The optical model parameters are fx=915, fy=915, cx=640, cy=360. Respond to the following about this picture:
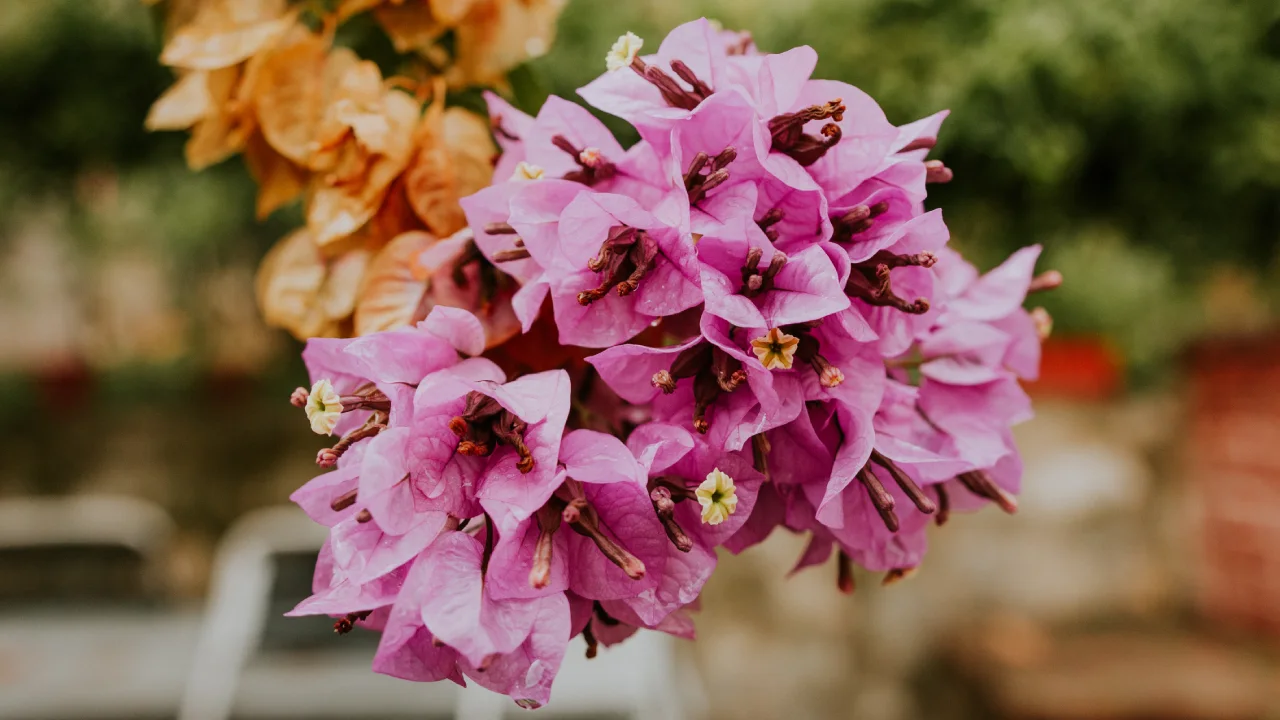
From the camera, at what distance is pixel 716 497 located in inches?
9.3

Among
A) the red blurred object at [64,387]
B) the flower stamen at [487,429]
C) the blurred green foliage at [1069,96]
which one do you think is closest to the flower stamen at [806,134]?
the flower stamen at [487,429]

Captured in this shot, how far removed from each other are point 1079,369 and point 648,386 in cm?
230

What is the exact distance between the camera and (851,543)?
28cm

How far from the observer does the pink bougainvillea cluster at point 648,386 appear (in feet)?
0.76

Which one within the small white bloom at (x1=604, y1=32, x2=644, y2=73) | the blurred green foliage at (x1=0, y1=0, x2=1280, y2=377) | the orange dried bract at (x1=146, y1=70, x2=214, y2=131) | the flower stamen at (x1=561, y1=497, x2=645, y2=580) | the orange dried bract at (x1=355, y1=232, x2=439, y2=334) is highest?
the small white bloom at (x1=604, y1=32, x2=644, y2=73)

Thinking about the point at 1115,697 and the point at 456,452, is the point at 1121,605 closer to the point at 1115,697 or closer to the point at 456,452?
the point at 1115,697

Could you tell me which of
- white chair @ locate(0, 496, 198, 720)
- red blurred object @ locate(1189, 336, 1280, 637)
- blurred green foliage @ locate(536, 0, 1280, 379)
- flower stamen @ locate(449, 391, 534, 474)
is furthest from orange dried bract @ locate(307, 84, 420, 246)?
red blurred object @ locate(1189, 336, 1280, 637)

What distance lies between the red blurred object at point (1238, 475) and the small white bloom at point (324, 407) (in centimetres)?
216

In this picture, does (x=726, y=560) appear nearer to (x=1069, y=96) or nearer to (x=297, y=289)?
(x=1069, y=96)

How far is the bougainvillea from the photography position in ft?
0.76

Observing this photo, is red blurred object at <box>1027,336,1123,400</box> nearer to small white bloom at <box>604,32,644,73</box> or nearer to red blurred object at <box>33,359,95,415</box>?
small white bloom at <box>604,32,644,73</box>

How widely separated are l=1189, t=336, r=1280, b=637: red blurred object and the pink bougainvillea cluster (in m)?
2.06

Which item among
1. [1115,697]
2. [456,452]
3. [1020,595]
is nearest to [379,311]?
[456,452]

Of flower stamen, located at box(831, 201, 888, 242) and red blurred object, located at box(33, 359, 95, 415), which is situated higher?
flower stamen, located at box(831, 201, 888, 242)
